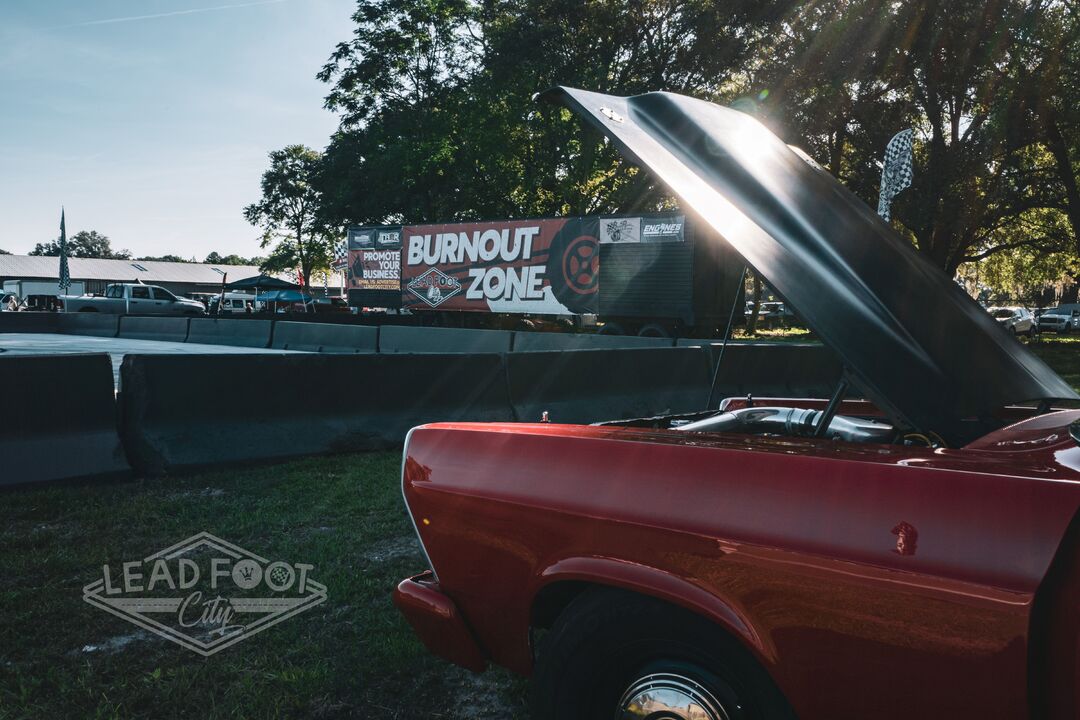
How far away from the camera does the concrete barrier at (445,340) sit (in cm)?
1538

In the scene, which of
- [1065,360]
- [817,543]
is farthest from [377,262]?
Answer: [817,543]

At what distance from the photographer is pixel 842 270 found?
221cm

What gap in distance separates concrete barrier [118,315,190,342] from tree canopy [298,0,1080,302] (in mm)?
13899

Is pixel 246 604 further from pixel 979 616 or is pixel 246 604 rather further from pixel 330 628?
pixel 979 616

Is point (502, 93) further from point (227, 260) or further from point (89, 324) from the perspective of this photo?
point (227, 260)

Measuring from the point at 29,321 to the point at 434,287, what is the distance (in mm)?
13330

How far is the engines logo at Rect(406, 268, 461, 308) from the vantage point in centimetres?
2688

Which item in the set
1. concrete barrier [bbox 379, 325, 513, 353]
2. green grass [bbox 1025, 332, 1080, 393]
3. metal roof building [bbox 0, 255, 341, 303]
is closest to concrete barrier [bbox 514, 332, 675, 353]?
concrete barrier [bbox 379, 325, 513, 353]

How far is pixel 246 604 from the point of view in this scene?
3.58 meters

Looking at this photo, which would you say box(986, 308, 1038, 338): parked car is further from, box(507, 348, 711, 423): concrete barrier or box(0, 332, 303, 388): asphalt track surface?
box(0, 332, 303, 388): asphalt track surface

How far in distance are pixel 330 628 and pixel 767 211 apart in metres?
2.47

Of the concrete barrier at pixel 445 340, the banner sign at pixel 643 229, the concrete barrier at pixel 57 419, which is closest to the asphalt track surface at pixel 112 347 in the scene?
the concrete barrier at pixel 445 340

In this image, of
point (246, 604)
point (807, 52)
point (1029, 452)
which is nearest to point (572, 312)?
point (807, 52)

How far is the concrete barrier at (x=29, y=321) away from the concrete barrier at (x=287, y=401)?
932 inches
